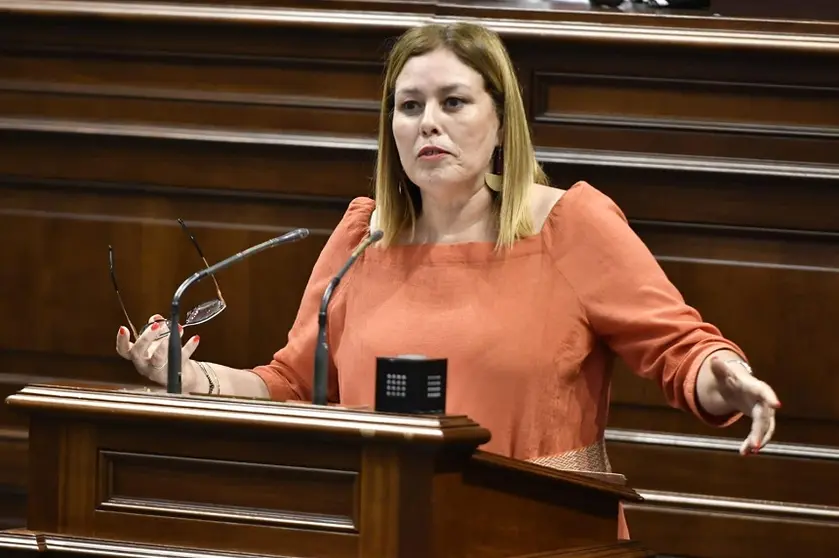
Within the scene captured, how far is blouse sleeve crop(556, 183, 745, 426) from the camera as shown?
2.18 meters

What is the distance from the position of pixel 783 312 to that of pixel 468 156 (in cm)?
98

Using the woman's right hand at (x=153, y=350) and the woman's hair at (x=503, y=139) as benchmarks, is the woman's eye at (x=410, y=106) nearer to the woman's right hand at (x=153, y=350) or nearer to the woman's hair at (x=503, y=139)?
the woman's hair at (x=503, y=139)

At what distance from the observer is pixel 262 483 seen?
1748 mm

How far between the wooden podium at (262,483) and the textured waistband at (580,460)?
34cm

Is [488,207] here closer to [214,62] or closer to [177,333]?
[177,333]

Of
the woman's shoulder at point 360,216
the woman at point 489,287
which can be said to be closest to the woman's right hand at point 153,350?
the woman at point 489,287

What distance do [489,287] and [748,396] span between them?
50cm

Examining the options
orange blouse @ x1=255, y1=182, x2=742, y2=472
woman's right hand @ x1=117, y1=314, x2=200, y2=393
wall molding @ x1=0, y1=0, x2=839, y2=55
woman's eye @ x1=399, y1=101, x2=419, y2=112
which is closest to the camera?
woman's right hand @ x1=117, y1=314, x2=200, y2=393

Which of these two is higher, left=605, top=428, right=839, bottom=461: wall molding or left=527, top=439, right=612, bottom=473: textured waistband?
left=527, top=439, right=612, bottom=473: textured waistband

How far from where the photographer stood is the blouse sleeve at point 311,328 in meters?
2.48

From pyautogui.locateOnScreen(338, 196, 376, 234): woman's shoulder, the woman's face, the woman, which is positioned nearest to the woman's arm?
the woman

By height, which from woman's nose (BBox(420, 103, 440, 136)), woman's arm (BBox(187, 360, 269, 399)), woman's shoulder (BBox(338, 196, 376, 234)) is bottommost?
woman's arm (BBox(187, 360, 269, 399))

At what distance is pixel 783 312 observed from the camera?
3.01 m

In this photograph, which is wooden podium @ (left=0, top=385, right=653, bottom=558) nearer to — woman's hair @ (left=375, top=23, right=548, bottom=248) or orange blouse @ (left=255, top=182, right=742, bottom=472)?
orange blouse @ (left=255, top=182, right=742, bottom=472)
